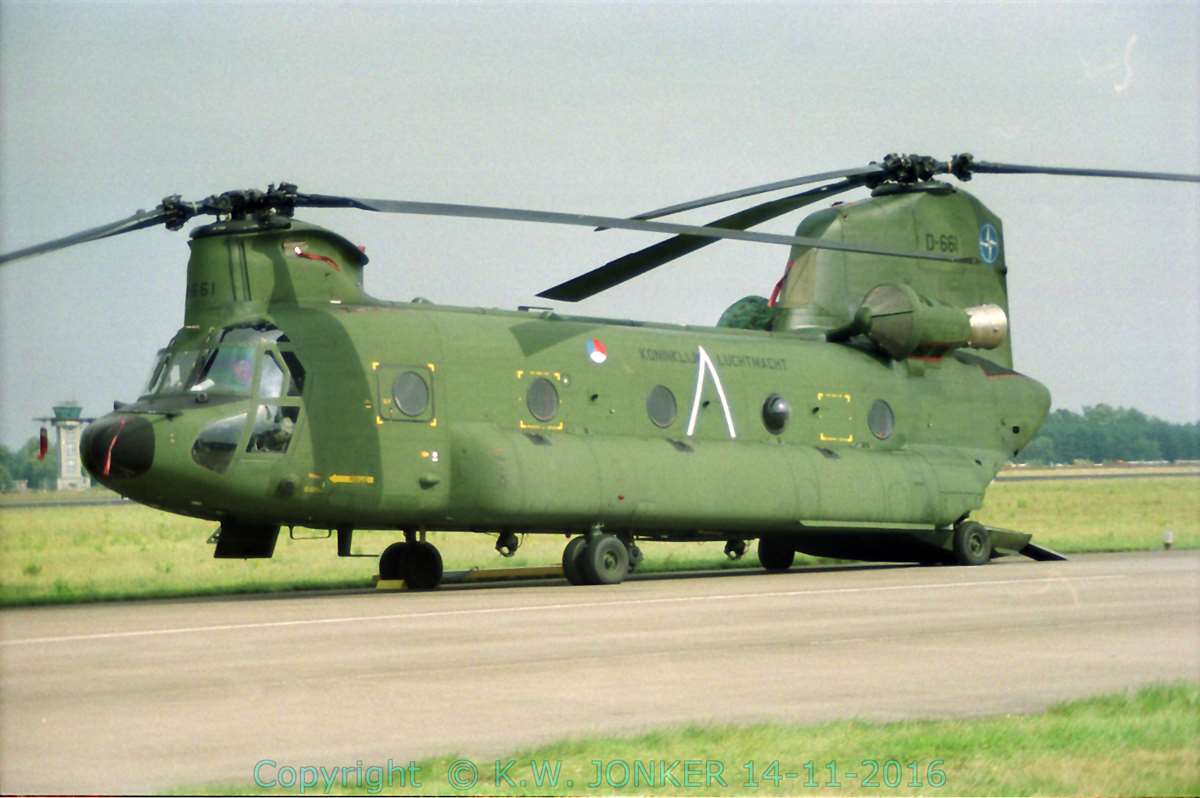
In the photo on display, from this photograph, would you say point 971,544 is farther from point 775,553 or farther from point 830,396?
point 830,396

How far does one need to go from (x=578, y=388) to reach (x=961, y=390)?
8354 mm

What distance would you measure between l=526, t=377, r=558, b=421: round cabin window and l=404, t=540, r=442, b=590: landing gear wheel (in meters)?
2.42

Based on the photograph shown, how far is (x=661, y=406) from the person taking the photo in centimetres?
2400

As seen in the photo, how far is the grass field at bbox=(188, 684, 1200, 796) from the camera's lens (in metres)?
7.89

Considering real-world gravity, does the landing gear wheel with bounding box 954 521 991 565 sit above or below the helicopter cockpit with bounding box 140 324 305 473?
below

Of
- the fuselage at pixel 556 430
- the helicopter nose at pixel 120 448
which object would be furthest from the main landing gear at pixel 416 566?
the helicopter nose at pixel 120 448

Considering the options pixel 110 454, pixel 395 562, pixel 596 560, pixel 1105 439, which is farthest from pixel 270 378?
pixel 1105 439

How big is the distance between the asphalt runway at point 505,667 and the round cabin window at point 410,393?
2.68 m


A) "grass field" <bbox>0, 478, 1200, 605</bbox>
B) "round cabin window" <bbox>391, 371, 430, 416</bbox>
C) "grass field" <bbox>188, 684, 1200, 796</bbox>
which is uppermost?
"round cabin window" <bbox>391, 371, 430, 416</bbox>

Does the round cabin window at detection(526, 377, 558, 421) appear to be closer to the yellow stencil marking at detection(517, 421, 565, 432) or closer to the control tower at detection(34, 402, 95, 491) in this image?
the yellow stencil marking at detection(517, 421, 565, 432)

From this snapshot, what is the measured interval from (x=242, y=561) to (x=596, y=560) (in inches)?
418

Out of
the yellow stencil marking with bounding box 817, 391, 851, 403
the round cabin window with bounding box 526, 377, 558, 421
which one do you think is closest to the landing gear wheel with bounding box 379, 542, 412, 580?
the round cabin window with bounding box 526, 377, 558, 421

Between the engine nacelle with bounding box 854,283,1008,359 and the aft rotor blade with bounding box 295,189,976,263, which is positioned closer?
the aft rotor blade with bounding box 295,189,976,263

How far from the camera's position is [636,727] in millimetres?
9695
